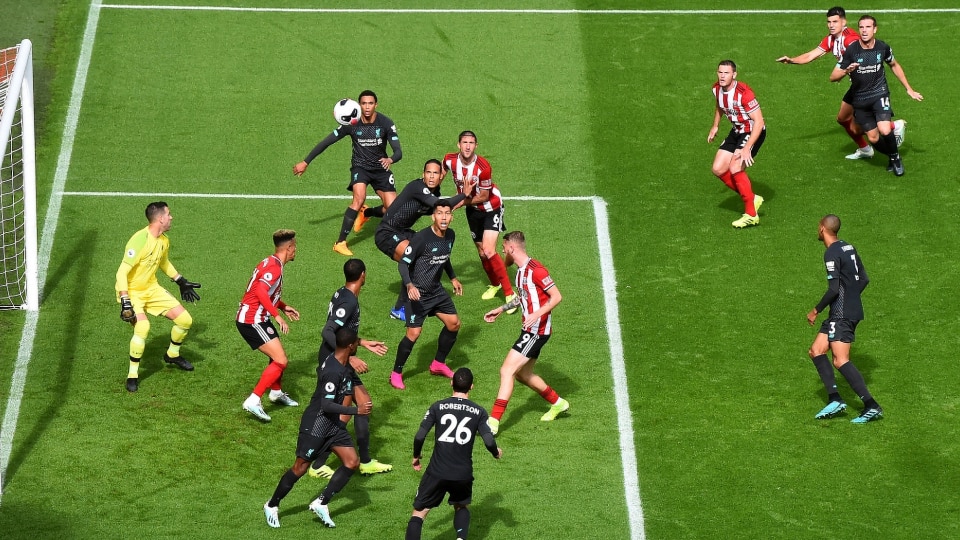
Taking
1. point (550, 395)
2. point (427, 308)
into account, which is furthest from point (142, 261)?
point (550, 395)

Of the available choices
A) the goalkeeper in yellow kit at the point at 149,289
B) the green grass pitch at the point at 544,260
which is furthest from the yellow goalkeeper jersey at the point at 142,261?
the green grass pitch at the point at 544,260

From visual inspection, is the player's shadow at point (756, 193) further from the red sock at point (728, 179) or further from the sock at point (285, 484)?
the sock at point (285, 484)

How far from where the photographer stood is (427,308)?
54.4 ft

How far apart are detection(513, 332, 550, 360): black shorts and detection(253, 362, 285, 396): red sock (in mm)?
2809

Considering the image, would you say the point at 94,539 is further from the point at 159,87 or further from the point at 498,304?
the point at 159,87

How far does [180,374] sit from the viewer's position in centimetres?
1681

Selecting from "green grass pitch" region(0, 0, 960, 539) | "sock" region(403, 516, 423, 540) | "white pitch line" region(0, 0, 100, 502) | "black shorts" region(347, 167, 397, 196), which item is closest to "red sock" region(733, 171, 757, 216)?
"green grass pitch" region(0, 0, 960, 539)

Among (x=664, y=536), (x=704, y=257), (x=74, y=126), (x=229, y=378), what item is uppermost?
(x=74, y=126)

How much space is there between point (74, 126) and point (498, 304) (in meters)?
8.55

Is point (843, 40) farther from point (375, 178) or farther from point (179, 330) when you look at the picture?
point (179, 330)

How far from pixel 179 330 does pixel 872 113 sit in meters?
11.1

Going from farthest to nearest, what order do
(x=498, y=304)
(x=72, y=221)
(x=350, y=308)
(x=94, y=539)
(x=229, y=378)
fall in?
(x=72, y=221) → (x=498, y=304) → (x=229, y=378) → (x=350, y=308) → (x=94, y=539)

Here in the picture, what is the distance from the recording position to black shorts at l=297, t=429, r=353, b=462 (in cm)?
1372

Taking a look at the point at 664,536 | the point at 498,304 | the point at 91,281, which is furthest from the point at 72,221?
the point at 664,536
